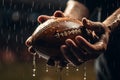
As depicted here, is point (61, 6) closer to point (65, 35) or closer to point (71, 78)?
point (71, 78)

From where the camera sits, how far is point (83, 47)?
189cm

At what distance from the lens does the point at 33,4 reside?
927 centimetres

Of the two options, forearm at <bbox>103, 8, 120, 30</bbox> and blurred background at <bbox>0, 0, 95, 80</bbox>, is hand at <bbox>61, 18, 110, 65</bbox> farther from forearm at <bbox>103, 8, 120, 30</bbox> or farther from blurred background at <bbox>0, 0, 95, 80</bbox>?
blurred background at <bbox>0, 0, 95, 80</bbox>

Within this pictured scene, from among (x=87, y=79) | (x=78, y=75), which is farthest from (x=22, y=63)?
(x=87, y=79)

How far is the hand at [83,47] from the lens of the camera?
6.15 ft

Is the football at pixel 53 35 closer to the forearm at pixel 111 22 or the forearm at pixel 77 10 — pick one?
the forearm at pixel 111 22

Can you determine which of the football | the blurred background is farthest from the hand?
the blurred background

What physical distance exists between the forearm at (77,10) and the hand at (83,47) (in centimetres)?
55

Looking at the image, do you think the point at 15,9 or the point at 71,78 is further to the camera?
the point at 15,9

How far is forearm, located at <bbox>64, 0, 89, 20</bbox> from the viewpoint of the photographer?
256 centimetres

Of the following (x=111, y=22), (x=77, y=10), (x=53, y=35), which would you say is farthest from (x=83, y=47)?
(x=77, y=10)

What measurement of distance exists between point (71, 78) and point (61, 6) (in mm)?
2989

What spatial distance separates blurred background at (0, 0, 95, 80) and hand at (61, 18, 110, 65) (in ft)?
14.5

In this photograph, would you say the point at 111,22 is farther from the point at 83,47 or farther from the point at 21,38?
the point at 21,38
